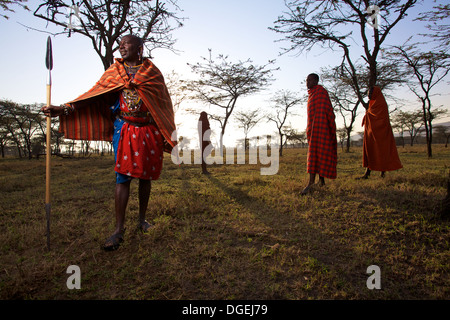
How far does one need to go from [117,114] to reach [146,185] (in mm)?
874

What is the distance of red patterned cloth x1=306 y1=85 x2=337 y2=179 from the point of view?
404 cm

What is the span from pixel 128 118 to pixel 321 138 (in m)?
3.23

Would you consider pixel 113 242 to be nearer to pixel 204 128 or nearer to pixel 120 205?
pixel 120 205

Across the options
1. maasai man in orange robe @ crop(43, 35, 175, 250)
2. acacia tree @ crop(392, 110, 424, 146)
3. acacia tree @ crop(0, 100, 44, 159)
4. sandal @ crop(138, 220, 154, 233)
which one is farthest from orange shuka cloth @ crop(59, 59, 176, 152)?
acacia tree @ crop(392, 110, 424, 146)

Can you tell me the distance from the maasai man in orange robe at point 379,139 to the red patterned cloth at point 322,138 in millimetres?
1453

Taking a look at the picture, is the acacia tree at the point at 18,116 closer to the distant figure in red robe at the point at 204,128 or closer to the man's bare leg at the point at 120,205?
the distant figure in red robe at the point at 204,128

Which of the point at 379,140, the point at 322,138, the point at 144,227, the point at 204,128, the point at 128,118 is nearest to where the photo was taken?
the point at 128,118

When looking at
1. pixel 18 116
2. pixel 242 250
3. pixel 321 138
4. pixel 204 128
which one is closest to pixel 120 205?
pixel 242 250

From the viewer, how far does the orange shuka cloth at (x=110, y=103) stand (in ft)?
7.91

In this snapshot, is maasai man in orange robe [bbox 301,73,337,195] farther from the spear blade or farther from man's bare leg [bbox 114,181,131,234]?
the spear blade

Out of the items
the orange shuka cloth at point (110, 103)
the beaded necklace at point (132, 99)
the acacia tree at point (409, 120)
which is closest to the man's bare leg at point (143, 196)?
the orange shuka cloth at point (110, 103)

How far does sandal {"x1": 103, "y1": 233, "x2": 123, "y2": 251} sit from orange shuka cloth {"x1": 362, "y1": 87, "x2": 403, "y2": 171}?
5.03 metres

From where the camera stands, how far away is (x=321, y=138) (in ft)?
13.5
